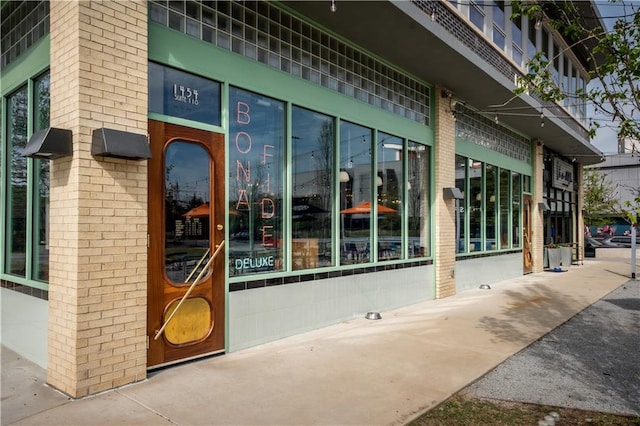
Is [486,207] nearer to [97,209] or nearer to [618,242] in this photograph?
[97,209]

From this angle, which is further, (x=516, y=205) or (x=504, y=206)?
(x=516, y=205)

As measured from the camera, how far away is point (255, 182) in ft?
20.6

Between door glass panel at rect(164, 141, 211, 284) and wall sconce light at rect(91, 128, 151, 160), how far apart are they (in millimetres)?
663

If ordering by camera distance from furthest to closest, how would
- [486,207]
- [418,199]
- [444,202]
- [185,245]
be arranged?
1. [486,207]
2. [444,202]
3. [418,199]
4. [185,245]

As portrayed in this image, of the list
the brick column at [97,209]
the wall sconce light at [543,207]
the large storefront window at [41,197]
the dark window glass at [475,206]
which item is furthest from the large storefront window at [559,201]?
the large storefront window at [41,197]

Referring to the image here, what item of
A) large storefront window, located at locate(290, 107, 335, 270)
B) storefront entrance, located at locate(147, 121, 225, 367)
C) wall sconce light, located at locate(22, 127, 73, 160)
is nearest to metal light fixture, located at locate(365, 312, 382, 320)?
large storefront window, located at locate(290, 107, 335, 270)

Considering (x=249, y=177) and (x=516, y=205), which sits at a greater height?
(x=249, y=177)

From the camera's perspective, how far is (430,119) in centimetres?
1009

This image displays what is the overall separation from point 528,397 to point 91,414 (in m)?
3.97

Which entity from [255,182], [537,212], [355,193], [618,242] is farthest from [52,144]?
[618,242]

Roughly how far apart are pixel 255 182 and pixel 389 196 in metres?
3.43

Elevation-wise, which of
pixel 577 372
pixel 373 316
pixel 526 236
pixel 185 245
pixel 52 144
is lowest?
pixel 577 372

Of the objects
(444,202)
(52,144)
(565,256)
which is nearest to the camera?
(52,144)

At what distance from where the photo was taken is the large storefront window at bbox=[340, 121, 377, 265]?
7.74 metres
